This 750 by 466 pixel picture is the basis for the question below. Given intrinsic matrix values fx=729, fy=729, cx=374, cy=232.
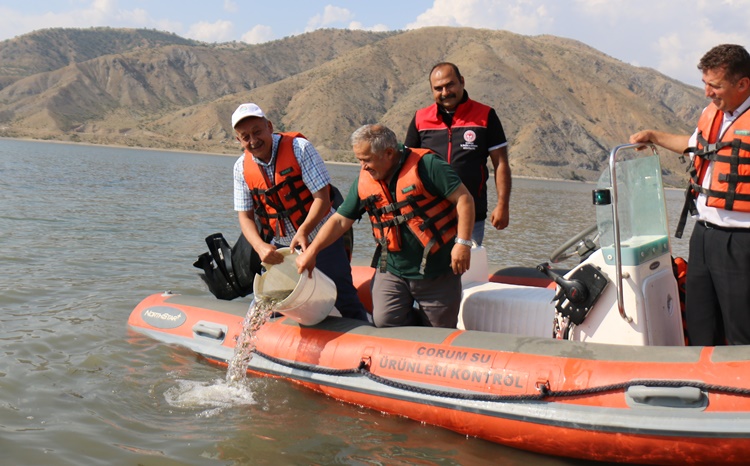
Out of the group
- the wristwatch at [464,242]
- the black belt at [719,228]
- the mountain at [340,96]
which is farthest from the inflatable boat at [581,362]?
the mountain at [340,96]

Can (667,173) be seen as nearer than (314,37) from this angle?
Yes

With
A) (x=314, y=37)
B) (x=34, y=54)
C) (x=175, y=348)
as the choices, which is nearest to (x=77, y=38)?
(x=34, y=54)

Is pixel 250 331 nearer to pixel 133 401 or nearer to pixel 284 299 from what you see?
pixel 284 299

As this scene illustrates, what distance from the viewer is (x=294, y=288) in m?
4.99

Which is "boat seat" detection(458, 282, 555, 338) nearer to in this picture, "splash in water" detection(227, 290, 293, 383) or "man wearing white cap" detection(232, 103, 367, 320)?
"man wearing white cap" detection(232, 103, 367, 320)

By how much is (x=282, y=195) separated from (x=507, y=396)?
7.10ft

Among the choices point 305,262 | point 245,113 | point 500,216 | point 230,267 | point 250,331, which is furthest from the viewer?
point 230,267

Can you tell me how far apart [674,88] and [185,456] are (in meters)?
163

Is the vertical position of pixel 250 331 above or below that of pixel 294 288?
below

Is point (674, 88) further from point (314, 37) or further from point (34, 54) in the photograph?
point (34, 54)

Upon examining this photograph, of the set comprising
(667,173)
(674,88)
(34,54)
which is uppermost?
(34,54)

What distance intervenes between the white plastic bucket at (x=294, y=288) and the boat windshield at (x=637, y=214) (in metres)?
1.88

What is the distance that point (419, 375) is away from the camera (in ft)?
15.0

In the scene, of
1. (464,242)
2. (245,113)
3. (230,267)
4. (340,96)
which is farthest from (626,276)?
(340,96)
